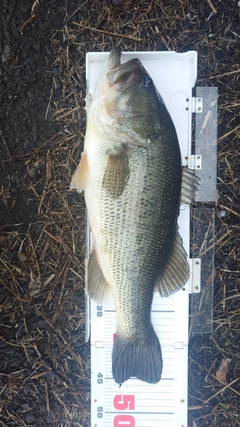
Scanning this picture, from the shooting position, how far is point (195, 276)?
85.4 inches

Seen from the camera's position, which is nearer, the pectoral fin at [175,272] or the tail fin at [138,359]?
the pectoral fin at [175,272]

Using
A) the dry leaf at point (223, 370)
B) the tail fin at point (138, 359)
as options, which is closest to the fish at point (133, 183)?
the tail fin at point (138, 359)

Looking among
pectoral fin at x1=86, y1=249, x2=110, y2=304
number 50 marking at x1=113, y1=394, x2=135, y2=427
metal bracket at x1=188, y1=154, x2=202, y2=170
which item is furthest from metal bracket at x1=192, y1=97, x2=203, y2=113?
number 50 marking at x1=113, y1=394, x2=135, y2=427

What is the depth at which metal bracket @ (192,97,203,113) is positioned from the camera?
212 cm

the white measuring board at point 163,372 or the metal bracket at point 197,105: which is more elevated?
the metal bracket at point 197,105

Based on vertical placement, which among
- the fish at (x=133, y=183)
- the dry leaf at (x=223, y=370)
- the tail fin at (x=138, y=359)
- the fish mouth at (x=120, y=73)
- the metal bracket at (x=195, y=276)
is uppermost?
the fish mouth at (x=120, y=73)

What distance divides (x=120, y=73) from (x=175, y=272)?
2.84 feet

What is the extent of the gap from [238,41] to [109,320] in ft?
5.31

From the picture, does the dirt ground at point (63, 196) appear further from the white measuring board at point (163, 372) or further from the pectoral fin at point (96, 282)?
→ the pectoral fin at point (96, 282)

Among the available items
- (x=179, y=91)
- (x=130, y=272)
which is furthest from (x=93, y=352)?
(x=179, y=91)

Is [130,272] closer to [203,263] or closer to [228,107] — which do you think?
[203,263]

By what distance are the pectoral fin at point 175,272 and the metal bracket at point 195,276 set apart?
1.16 feet

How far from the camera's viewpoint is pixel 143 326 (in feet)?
6.19

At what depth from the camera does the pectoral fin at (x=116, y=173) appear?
159 cm
